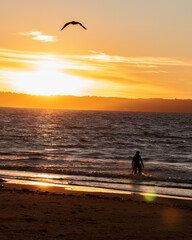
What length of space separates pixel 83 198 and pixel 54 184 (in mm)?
5393

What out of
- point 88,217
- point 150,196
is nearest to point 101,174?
point 150,196

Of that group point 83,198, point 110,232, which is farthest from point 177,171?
point 110,232

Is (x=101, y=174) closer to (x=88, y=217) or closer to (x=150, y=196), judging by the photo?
(x=150, y=196)

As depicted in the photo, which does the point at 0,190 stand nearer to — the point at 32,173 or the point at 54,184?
the point at 54,184

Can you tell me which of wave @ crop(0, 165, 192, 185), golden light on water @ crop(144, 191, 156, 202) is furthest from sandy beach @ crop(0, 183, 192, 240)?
wave @ crop(0, 165, 192, 185)

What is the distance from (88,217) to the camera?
12.4 metres

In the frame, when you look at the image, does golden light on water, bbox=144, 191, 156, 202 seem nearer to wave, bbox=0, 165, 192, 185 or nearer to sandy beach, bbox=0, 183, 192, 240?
sandy beach, bbox=0, 183, 192, 240

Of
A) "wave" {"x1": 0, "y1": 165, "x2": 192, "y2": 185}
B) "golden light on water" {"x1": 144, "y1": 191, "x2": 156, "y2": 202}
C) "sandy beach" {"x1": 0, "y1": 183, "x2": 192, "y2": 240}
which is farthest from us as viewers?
"wave" {"x1": 0, "y1": 165, "x2": 192, "y2": 185}

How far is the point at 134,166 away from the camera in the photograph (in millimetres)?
26203

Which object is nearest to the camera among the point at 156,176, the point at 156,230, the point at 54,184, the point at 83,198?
the point at 156,230

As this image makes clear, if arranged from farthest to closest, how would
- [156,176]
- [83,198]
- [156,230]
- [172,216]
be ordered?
1. [156,176]
2. [83,198]
3. [172,216]
4. [156,230]

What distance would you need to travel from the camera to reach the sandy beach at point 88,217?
1061cm

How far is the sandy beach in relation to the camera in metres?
10.6

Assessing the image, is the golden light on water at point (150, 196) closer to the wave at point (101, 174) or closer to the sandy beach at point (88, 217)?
the sandy beach at point (88, 217)
